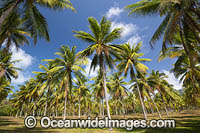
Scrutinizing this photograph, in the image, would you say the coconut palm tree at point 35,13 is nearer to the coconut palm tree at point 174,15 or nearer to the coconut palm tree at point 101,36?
the coconut palm tree at point 101,36

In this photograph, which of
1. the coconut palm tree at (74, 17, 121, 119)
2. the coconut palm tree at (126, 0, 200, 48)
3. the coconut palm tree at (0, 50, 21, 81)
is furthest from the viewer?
the coconut palm tree at (0, 50, 21, 81)

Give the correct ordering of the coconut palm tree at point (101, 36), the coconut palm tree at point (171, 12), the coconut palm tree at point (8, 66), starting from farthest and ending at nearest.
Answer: the coconut palm tree at point (8, 66)
the coconut palm tree at point (101, 36)
the coconut palm tree at point (171, 12)

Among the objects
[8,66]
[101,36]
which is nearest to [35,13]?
[101,36]

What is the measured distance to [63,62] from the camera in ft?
53.2

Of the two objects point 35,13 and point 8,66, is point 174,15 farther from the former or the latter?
point 8,66

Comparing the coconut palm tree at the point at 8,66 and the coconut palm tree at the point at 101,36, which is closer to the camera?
the coconut palm tree at the point at 101,36

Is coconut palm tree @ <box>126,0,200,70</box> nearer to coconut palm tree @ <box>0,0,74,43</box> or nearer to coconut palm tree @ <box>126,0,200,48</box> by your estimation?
coconut palm tree @ <box>126,0,200,48</box>

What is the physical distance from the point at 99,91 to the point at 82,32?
14.5 meters

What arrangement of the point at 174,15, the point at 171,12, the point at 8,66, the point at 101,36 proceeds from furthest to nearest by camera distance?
the point at 8,66, the point at 101,36, the point at 171,12, the point at 174,15

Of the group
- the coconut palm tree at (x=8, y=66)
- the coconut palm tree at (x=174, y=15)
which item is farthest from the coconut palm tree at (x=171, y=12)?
the coconut palm tree at (x=8, y=66)

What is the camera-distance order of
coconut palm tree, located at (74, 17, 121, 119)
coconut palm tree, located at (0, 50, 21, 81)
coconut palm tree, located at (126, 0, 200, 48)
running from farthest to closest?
coconut palm tree, located at (0, 50, 21, 81) < coconut palm tree, located at (74, 17, 121, 119) < coconut palm tree, located at (126, 0, 200, 48)

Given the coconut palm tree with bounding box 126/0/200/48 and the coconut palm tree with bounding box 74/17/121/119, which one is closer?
the coconut palm tree with bounding box 126/0/200/48

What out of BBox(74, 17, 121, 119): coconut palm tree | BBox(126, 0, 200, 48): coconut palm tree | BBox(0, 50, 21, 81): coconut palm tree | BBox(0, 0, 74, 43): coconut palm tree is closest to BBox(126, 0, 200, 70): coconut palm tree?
BBox(126, 0, 200, 48): coconut palm tree

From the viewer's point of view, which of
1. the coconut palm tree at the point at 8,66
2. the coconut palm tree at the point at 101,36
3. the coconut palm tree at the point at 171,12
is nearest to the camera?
the coconut palm tree at the point at 171,12
